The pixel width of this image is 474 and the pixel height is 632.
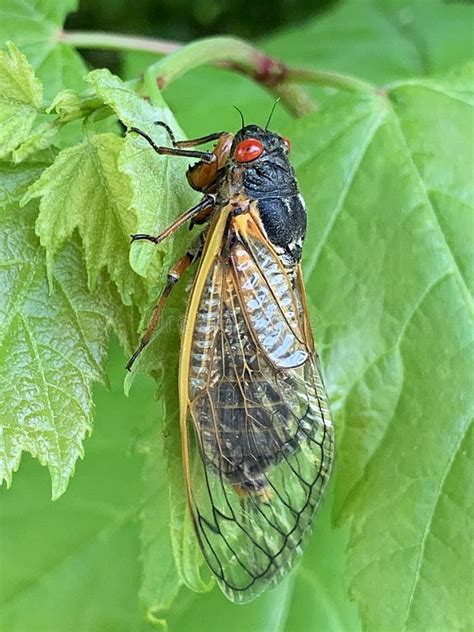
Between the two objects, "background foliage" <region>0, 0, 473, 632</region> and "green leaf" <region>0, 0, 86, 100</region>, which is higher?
"green leaf" <region>0, 0, 86, 100</region>

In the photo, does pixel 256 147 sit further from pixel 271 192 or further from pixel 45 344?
pixel 45 344

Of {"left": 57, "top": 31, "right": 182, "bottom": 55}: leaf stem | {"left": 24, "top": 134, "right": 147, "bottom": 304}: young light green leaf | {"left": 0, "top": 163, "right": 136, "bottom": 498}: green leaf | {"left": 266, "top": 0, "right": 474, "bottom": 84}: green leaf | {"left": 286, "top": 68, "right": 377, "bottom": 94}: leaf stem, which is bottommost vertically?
{"left": 0, "top": 163, "right": 136, "bottom": 498}: green leaf

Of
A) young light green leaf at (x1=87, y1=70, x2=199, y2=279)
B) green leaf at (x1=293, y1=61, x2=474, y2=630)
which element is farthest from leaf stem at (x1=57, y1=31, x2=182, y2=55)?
young light green leaf at (x1=87, y1=70, x2=199, y2=279)

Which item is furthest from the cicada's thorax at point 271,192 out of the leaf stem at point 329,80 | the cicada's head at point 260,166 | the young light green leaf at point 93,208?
the leaf stem at point 329,80

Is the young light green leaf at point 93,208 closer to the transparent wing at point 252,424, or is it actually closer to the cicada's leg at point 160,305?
the cicada's leg at point 160,305

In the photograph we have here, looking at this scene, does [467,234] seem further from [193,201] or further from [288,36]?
[288,36]

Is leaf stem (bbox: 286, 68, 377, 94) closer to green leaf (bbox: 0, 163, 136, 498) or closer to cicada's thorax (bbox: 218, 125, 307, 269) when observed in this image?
cicada's thorax (bbox: 218, 125, 307, 269)

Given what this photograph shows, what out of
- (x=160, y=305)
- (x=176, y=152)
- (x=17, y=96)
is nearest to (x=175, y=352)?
(x=160, y=305)
